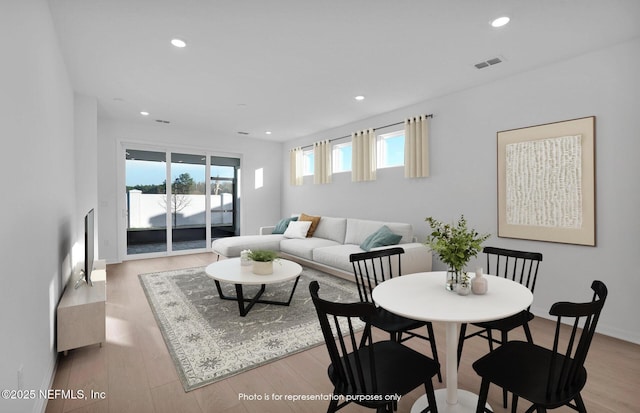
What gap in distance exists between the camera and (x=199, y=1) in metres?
2.33

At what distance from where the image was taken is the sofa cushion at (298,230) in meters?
6.09

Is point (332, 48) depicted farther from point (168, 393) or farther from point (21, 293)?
point (168, 393)

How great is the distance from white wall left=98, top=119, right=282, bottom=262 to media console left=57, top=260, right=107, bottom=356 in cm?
371

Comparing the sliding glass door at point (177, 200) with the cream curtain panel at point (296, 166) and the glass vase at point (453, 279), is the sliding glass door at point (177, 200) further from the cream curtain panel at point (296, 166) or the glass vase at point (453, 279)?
the glass vase at point (453, 279)

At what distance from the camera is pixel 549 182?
3352 millimetres

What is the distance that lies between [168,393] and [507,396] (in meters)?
2.22

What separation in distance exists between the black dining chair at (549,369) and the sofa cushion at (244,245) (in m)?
4.50

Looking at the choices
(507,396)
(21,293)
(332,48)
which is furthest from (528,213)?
(21,293)

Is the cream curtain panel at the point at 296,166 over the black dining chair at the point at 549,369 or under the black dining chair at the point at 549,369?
over

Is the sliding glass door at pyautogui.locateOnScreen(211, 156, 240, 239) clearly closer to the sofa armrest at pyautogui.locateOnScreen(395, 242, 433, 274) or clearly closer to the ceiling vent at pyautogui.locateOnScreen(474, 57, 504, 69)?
the sofa armrest at pyautogui.locateOnScreen(395, 242, 433, 274)

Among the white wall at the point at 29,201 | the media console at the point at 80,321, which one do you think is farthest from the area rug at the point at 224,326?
the white wall at the point at 29,201

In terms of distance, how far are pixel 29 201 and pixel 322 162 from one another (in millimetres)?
5107

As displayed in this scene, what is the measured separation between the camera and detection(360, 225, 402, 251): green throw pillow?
4.34 metres

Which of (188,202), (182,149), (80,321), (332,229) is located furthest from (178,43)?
(188,202)
